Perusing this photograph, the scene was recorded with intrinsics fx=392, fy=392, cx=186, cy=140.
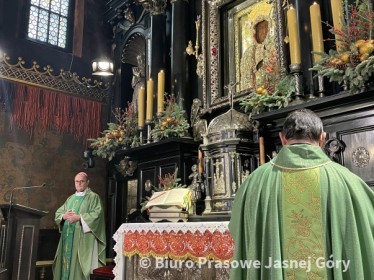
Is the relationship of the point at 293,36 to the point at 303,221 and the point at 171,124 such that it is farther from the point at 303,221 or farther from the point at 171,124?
the point at 303,221

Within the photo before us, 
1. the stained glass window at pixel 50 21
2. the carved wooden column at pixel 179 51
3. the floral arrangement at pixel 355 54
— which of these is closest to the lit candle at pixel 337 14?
A: the floral arrangement at pixel 355 54

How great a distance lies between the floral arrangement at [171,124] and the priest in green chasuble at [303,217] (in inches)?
146

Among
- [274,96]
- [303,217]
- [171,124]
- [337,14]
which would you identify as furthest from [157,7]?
[303,217]

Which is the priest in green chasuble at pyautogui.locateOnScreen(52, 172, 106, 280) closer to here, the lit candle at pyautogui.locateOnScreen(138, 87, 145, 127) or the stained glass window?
the lit candle at pyautogui.locateOnScreen(138, 87, 145, 127)

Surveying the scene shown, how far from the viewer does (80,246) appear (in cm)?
618

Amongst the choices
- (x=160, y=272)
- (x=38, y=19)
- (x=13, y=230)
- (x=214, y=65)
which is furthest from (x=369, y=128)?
(x=38, y=19)

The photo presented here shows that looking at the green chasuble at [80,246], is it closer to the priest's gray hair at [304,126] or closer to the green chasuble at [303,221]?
the green chasuble at [303,221]

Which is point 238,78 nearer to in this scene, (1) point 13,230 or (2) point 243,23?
(2) point 243,23

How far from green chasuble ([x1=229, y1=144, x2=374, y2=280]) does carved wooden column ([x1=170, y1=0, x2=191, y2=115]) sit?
4251mm

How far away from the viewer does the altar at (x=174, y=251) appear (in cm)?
356

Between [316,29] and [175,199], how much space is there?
2435 mm

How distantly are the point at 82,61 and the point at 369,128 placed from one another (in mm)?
7189

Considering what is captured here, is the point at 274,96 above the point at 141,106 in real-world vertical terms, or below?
below

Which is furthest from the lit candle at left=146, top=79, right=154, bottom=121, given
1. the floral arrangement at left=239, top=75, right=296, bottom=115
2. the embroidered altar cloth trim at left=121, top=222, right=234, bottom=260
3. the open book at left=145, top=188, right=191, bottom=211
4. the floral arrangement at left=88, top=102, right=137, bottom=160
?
the embroidered altar cloth trim at left=121, top=222, right=234, bottom=260
